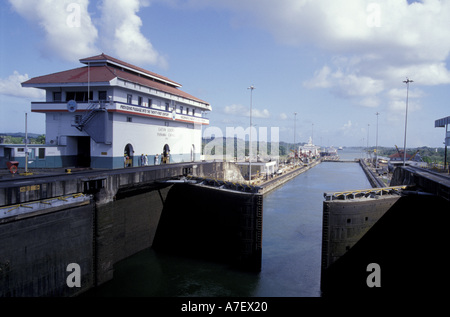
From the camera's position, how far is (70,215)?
15.0 m

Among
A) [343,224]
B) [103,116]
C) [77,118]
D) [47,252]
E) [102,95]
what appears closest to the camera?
[47,252]

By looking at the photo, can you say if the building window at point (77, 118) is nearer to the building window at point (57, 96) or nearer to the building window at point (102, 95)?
the building window at point (102, 95)

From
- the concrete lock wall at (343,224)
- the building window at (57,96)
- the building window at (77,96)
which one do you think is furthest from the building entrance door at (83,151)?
the concrete lock wall at (343,224)

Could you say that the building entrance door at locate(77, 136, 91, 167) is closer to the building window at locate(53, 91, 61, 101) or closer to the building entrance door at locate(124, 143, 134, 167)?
the building entrance door at locate(124, 143, 134, 167)

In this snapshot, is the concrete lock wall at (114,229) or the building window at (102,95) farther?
the building window at (102,95)

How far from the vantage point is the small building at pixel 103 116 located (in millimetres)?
25016

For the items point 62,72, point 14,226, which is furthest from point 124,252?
point 62,72

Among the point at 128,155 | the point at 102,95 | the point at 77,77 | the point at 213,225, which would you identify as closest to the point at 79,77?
the point at 77,77

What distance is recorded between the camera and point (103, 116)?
24906mm

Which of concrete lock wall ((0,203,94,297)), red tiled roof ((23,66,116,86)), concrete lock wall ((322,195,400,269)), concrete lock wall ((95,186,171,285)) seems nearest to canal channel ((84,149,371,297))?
concrete lock wall ((95,186,171,285))

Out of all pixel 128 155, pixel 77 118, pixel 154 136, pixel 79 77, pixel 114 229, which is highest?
pixel 79 77

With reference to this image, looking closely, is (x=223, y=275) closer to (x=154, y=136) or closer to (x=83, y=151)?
(x=154, y=136)

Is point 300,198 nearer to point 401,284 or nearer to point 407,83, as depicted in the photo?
point 407,83
